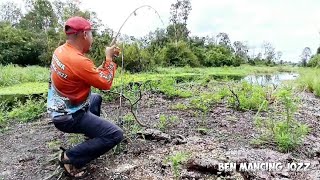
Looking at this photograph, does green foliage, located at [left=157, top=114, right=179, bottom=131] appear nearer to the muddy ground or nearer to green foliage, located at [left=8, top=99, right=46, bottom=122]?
the muddy ground

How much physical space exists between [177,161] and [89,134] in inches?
31.5

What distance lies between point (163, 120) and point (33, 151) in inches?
55.4

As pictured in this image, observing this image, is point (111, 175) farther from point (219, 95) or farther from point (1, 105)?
point (1, 105)

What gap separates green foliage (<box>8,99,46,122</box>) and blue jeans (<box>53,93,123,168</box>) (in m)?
2.59

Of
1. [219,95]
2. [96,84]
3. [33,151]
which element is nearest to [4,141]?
[33,151]

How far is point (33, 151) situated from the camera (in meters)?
4.12

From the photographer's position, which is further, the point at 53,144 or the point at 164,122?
the point at 164,122

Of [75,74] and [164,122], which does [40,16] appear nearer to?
[164,122]

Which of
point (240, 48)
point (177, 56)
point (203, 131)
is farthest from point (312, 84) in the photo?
point (240, 48)

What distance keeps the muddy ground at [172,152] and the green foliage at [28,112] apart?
51 cm

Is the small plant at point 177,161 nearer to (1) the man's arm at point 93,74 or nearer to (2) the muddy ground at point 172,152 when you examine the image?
(2) the muddy ground at point 172,152

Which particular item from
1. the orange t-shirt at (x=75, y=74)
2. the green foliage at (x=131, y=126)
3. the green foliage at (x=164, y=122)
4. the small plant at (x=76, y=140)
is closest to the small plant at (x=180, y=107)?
the green foliage at (x=164, y=122)

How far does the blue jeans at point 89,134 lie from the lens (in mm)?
3281

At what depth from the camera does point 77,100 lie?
10.8 feet
